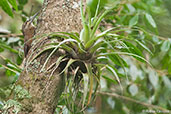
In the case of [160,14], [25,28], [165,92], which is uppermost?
[160,14]

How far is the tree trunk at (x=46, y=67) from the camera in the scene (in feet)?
2.04

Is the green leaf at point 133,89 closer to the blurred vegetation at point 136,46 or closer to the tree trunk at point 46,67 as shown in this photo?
the blurred vegetation at point 136,46

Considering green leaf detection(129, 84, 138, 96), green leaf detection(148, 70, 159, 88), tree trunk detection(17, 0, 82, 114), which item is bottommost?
green leaf detection(129, 84, 138, 96)

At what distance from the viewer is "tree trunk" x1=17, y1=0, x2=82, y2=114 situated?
0.62 meters

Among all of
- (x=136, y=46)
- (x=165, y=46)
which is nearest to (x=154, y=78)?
(x=165, y=46)

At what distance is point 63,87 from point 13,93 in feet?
0.49

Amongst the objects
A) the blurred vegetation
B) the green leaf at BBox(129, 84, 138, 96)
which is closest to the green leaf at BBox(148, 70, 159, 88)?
the blurred vegetation

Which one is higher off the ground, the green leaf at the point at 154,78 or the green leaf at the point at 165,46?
the green leaf at the point at 165,46

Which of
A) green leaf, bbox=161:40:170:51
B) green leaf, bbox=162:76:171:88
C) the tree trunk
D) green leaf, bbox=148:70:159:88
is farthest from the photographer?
green leaf, bbox=162:76:171:88

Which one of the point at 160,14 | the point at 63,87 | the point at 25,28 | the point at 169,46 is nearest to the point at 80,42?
the point at 63,87

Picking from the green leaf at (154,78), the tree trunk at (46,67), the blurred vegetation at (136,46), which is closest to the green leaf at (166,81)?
the blurred vegetation at (136,46)

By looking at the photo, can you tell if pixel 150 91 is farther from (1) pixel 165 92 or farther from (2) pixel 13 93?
(2) pixel 13 93

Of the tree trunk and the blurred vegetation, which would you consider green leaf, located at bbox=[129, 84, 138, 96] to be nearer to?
the blurred vegetation

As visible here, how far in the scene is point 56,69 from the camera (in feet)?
2.15
